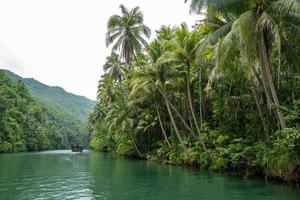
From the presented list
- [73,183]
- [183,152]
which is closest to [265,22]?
[73,183]

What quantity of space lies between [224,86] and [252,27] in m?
11.9

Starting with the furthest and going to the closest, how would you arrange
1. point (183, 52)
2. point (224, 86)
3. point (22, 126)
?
point (22, 126)
point (224, 86)
point (183, 52)

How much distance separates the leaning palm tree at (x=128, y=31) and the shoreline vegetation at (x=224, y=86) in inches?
3.7

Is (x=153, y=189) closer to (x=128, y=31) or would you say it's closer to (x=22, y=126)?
(x=128, y=31)

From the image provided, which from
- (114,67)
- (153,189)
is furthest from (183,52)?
(114,67)

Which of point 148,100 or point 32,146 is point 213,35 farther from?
point 32,146

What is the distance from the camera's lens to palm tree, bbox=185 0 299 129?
16.4 meters

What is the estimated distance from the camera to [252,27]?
54.7 ft

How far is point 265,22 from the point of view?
17.3 meters

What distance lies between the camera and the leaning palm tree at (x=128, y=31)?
114 feet

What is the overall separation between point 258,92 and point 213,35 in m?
8.01

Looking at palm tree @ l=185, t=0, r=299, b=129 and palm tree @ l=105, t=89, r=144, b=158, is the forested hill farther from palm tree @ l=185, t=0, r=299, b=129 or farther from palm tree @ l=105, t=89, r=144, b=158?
palm tree @ l=185, t=0, r=299, b=129

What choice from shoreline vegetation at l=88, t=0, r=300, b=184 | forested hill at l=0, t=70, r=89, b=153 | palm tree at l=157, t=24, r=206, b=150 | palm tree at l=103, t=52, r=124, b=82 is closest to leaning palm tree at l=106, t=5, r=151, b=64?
shoreline vegetation at l=88, t=0, r=300, b=184

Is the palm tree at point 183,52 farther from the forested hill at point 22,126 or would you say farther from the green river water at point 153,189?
the forested hill at point 22,126
